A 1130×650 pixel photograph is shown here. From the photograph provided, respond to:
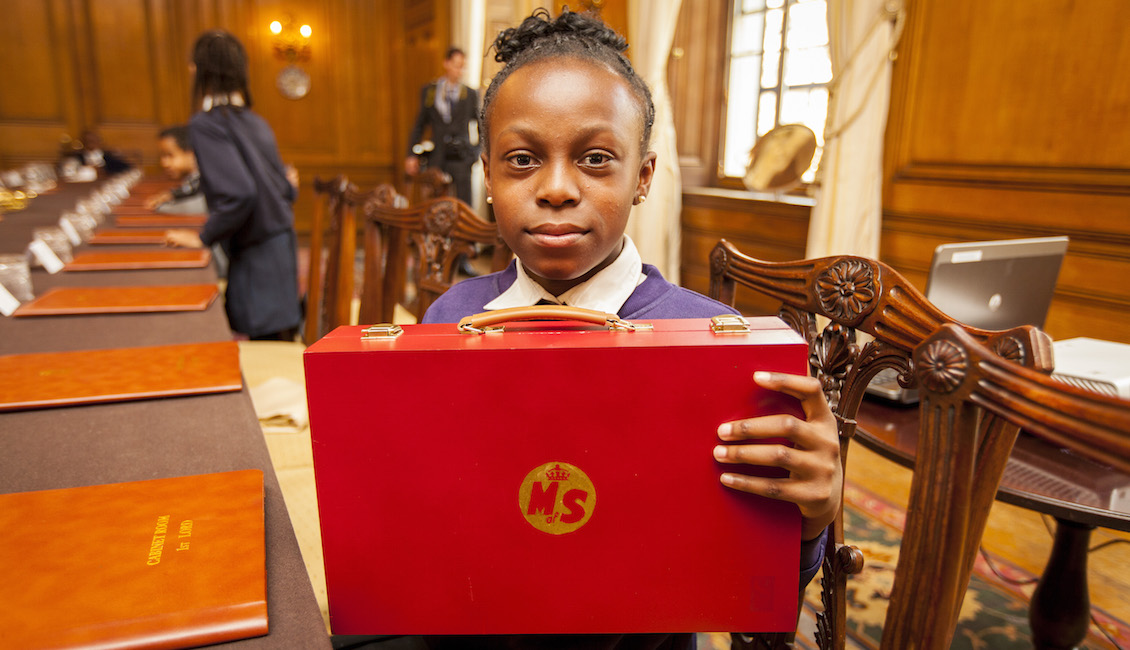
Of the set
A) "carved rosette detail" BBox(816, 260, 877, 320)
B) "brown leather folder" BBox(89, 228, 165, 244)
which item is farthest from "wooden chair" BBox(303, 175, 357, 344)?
"carved rosette detail" BBox(816, 260, 877, 320)

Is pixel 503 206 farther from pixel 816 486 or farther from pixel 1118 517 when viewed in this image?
→ pixel 1118 517

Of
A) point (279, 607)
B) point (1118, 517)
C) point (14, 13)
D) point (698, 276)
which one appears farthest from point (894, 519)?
point (14, 13)

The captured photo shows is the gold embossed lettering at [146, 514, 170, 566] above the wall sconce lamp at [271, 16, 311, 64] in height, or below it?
below

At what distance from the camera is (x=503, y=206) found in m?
0.88

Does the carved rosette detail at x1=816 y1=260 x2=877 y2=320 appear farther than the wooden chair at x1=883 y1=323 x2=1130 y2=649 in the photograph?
Yes

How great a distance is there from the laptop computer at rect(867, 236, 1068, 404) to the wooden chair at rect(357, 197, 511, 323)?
0.92 metres

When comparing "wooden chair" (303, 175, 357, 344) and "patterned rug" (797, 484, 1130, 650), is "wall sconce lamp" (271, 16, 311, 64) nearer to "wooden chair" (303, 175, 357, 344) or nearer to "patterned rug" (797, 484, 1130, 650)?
"wooden chair" (303, 175, 357, 344)

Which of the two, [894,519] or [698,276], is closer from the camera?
[894,519]

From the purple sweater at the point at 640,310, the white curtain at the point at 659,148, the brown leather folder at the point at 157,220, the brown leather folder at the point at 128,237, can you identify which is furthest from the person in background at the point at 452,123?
the purple sweater at the point at 640,310

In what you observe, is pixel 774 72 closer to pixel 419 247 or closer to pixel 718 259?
pixel 419 247

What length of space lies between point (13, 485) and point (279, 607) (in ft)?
1.36

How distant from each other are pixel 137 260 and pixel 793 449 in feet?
7.43

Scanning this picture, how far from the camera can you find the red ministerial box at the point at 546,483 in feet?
1.96

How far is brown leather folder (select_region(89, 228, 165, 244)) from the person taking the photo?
2609 millimetres
